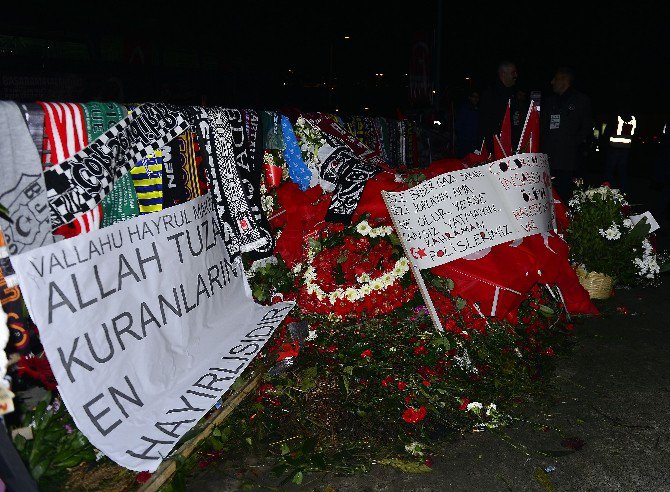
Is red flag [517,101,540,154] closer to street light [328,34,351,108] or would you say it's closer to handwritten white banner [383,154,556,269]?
handwritten white banner [383,154,556,269]

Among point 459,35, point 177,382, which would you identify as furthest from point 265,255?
point 459,35

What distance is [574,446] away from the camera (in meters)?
3.48

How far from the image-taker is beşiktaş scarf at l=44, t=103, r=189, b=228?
9.44ft

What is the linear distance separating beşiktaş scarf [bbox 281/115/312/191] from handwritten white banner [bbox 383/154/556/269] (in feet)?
3.30

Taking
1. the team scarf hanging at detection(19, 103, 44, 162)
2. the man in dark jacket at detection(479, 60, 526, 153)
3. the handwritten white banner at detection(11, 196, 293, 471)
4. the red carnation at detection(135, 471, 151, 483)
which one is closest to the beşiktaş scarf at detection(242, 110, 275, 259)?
the handwritten white banner at detection(11, 196, 293, 471)

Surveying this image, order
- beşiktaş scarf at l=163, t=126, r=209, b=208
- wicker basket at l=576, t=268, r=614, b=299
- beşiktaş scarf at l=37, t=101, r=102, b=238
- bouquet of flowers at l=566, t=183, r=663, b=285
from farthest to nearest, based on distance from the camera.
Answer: wicker basket at l=576, t=268, r=614, b=299
bouquet of flowers at l=566, t=183, r=663, b=285
beşiktaş scarf at l=163, t=126, r=209, b=208
beşiktaş scarf at l=37, t=101, r=102, b=238

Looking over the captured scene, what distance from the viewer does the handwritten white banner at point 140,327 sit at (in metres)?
2.78

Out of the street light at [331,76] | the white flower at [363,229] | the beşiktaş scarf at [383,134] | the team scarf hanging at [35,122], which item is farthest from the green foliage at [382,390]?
the street light at [331,76]

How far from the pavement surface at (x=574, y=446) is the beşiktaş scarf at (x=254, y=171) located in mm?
1883

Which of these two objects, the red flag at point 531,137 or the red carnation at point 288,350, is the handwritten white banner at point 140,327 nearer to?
the red carnation at point 288,350

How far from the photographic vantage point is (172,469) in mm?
3164

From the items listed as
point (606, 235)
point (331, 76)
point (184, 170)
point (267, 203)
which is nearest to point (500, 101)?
point (606, 235)

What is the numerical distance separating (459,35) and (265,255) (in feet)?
113

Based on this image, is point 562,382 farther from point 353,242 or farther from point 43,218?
point 43,218
